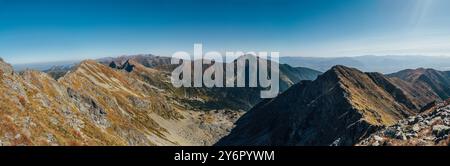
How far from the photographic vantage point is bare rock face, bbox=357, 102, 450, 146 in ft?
155

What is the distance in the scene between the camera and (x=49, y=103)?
127 metres

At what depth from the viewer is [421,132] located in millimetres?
50688

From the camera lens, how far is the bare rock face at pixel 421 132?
47.2 metres
